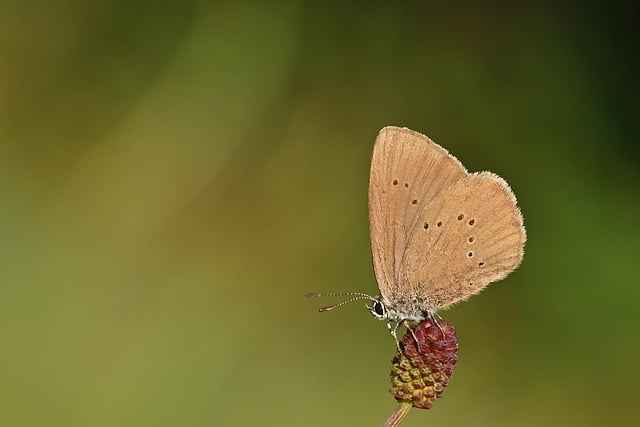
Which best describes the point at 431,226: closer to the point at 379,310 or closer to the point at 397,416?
the point at 379,310

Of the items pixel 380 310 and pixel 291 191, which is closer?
pixel 380 310

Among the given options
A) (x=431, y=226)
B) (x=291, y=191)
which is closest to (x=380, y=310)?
(x=431, y=226)

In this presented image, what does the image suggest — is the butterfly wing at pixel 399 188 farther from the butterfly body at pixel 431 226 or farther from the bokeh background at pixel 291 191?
the bokeh background at pixel 291 191

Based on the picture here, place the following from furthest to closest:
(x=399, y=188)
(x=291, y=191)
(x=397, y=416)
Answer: (x=291, y=191) < (x=399, y=188) < (x=397, y=416)

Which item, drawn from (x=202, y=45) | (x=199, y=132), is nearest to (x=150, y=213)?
(x=199, y=132)

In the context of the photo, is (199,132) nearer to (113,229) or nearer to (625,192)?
(113,229)

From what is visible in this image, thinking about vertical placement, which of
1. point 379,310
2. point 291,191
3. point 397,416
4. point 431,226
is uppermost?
point 291,191

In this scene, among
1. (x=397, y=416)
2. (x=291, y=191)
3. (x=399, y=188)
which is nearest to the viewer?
(x=397, y=416)
